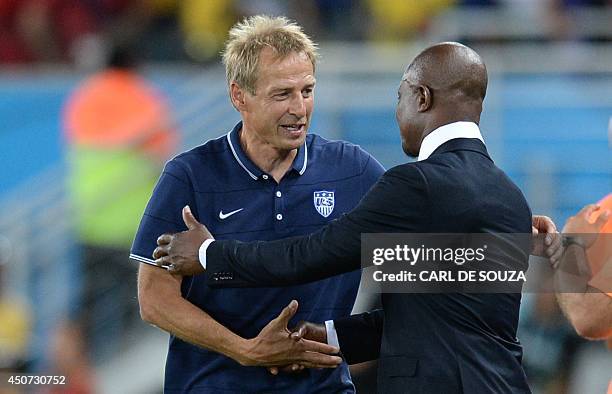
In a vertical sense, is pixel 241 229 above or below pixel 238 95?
below

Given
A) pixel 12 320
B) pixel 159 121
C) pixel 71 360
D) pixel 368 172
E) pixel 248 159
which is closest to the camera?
pixel 248 159

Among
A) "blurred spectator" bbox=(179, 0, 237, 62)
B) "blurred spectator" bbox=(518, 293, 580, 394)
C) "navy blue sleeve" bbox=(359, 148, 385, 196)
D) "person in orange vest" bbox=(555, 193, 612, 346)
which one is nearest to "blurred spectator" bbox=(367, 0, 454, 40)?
"blurred spectator" bbox=(179, 0, 237, 62)

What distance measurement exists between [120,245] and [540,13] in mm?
3310

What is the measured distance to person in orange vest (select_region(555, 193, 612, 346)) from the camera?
12.0 ft

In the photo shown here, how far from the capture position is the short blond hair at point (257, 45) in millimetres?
3652

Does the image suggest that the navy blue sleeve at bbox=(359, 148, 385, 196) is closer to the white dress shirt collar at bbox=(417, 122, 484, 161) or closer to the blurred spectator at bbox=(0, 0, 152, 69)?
the white dress shirt collar at bbox=(417, 122, 484, 161)

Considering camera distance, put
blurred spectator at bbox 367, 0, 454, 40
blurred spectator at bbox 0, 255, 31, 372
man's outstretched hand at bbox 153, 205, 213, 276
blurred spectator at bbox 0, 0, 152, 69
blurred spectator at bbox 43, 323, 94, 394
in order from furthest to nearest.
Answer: blurred spectator at bbox 0, 0, 152, 69 < blurred spectator at bbox 367, 0, 454, 40 < blurred spectator at bbox 0, 255, 31, 372 < blurred spectator at bbox 43, 323, 94, 394 < man's outstretched hand at bbox 153, 205, 213, 276

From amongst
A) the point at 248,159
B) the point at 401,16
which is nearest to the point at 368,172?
the point at 248,159

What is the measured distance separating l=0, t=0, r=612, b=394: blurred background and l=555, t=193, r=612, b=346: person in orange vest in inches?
86.1

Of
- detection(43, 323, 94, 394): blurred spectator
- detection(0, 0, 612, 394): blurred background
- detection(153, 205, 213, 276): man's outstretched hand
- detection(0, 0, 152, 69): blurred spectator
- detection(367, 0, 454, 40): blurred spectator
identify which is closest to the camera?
detection(153, 205, 213, 276): man's outstretched hand

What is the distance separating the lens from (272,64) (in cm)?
364

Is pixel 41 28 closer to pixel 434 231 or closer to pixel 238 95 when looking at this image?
pixel 238 95

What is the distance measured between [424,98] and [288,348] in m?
0.80

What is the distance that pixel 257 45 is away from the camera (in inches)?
144
